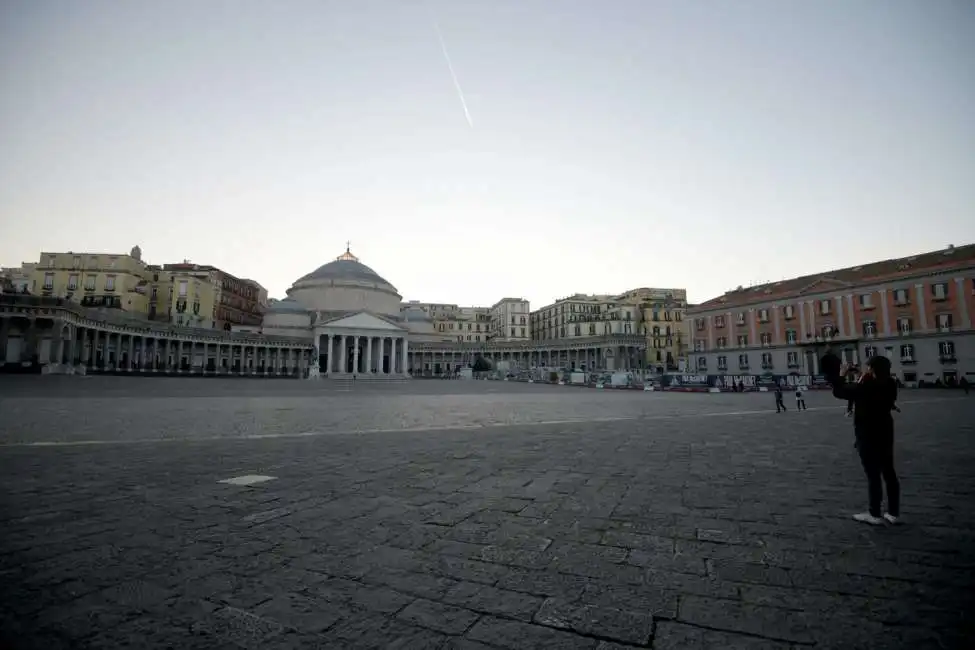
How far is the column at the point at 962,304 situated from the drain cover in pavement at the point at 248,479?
188ft

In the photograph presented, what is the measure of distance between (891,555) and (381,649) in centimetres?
387

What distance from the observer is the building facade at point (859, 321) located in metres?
42.2

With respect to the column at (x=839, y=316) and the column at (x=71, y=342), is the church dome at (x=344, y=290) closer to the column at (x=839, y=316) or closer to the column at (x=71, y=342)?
the column at (x=71, y=342)

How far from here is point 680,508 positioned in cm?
482

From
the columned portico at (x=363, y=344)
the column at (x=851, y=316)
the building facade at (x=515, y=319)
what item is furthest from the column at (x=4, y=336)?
the building facade at (x=515, y=319)

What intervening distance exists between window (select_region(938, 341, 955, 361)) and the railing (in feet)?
270

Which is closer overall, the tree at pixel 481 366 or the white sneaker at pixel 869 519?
the white sneaker at pixel 869 519

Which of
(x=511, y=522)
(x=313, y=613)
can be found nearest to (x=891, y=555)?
(x=511, y=522)

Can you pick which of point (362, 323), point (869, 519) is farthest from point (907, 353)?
point (362, 323)

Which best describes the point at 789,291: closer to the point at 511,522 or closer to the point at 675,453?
the point at 675,453

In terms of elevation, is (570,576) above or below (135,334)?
below

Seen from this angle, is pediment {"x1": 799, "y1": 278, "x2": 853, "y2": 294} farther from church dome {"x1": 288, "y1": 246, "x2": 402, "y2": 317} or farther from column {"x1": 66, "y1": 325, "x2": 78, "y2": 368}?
column {"x1": 66, "y1": 325, "x2": 78, "y2": 368}

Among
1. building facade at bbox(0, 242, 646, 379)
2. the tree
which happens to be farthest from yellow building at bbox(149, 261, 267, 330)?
the tree

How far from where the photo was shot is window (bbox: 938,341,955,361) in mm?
42062
